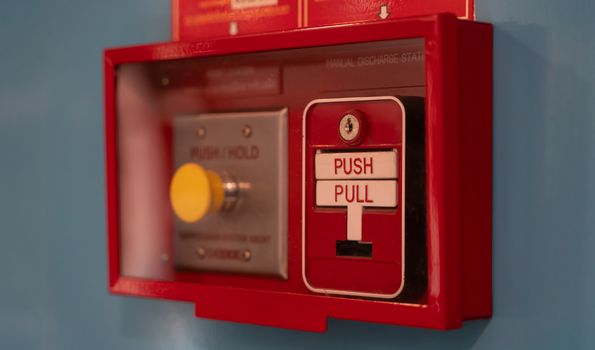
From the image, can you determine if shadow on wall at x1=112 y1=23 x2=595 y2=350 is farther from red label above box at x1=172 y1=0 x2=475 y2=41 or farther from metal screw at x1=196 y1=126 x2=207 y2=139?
metal screw at x1=196 y1=126 x2=207 y2=139

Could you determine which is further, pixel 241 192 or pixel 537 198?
pixel 241 192

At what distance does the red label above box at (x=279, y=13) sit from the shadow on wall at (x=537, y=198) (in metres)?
0.06

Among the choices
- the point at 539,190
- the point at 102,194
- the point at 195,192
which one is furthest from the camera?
the point at 102,194

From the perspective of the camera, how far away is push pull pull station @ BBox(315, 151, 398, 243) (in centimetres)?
63

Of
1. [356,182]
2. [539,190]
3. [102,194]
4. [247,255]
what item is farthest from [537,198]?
[102,194]

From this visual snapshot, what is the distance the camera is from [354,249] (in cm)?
65

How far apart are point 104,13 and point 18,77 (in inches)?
5.2

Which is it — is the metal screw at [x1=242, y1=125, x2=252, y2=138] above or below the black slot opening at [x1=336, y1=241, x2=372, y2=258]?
above

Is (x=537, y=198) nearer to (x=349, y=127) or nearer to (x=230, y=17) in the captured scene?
(x=349, y=127)

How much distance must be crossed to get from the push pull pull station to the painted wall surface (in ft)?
0.25

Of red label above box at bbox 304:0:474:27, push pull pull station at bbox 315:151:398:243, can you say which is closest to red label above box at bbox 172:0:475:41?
red label above box at bbox 304:0:474:27

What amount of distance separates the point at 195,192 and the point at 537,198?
0.27 m

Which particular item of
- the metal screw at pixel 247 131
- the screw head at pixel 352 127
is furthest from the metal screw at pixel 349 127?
the metal screw at pixel 247 131

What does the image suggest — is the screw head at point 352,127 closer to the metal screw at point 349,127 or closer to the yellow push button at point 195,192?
the metal screw at point 349,127
